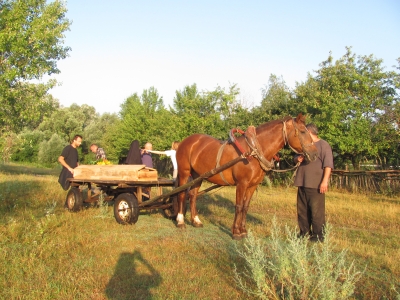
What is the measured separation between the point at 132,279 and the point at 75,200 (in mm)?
5046

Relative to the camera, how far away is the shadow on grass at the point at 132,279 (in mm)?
3916

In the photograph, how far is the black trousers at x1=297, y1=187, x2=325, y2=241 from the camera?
618 centimetres

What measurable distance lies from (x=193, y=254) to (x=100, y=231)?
2326mm

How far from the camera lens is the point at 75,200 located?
29.1 feet

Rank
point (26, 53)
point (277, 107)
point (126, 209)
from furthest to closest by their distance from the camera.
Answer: point (277, 107) < point (26, 53) < point (126, 209)

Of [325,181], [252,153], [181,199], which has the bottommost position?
[181,199]

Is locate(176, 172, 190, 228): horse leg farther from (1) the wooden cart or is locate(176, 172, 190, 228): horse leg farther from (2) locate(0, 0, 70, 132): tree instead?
(2) locate(0, 0, 70, 132): tree

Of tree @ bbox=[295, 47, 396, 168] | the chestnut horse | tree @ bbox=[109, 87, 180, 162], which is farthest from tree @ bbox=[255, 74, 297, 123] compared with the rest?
the chestnut horse

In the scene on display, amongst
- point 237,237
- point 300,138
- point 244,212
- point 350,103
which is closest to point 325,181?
point 300,138

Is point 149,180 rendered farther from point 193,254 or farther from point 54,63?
Result: point 54,63

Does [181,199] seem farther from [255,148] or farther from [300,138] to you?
[300,138]

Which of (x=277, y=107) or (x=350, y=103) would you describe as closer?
(x=350, y=103)

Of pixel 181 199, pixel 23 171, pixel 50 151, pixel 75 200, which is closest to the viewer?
pixel 181 199

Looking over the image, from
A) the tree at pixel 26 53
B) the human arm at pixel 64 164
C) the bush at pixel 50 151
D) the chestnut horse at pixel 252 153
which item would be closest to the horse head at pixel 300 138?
the chestnut horse at pixel 252 153
